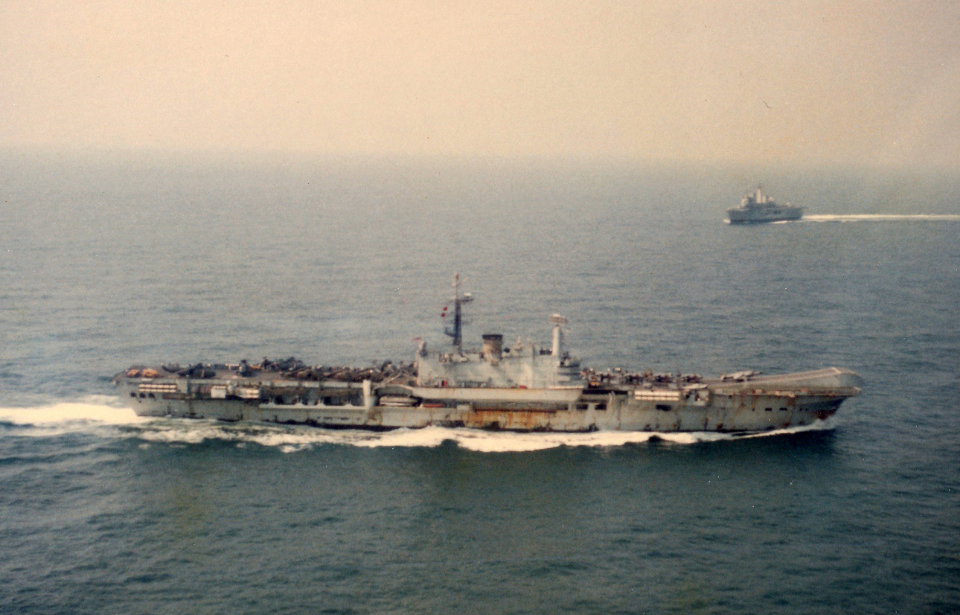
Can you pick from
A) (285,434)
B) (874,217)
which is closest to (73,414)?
(285,434)

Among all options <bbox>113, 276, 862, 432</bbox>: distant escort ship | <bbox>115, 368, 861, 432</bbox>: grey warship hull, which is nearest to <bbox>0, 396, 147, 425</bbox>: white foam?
<bbox>113, 276, 862, 432</bbox>: distant escort ship

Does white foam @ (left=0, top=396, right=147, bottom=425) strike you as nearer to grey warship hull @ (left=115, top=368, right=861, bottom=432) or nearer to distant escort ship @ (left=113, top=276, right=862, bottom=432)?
distant escort ship @ (left=113, top=276, right=862, bottom=432)

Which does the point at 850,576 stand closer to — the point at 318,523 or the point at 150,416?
the point at 318,523

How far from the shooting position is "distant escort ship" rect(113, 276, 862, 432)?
2581 inches

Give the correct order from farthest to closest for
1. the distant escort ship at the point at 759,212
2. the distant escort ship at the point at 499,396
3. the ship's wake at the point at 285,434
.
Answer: the distant escort ship at the point at 759,212
the distant escort ship at the point at 499,396
the ship's wake at the point at 285,434

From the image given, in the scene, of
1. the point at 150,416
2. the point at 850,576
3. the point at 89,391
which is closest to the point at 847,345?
the point at 850,576

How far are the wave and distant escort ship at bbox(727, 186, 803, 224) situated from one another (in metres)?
2.51

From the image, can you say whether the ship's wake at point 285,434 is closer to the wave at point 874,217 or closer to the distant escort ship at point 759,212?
the distant escort ship at point 759,212

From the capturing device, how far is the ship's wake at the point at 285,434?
63656 mm

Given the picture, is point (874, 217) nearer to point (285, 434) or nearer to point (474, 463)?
point (474, 463)

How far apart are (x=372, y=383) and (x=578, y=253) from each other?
64.4 metres

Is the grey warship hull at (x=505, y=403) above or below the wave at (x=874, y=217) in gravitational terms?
below

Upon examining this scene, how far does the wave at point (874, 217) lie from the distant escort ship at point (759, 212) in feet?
8.25

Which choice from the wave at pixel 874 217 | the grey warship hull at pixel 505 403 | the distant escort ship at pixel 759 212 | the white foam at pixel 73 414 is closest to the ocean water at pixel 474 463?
the white foam at pixel 73 414
